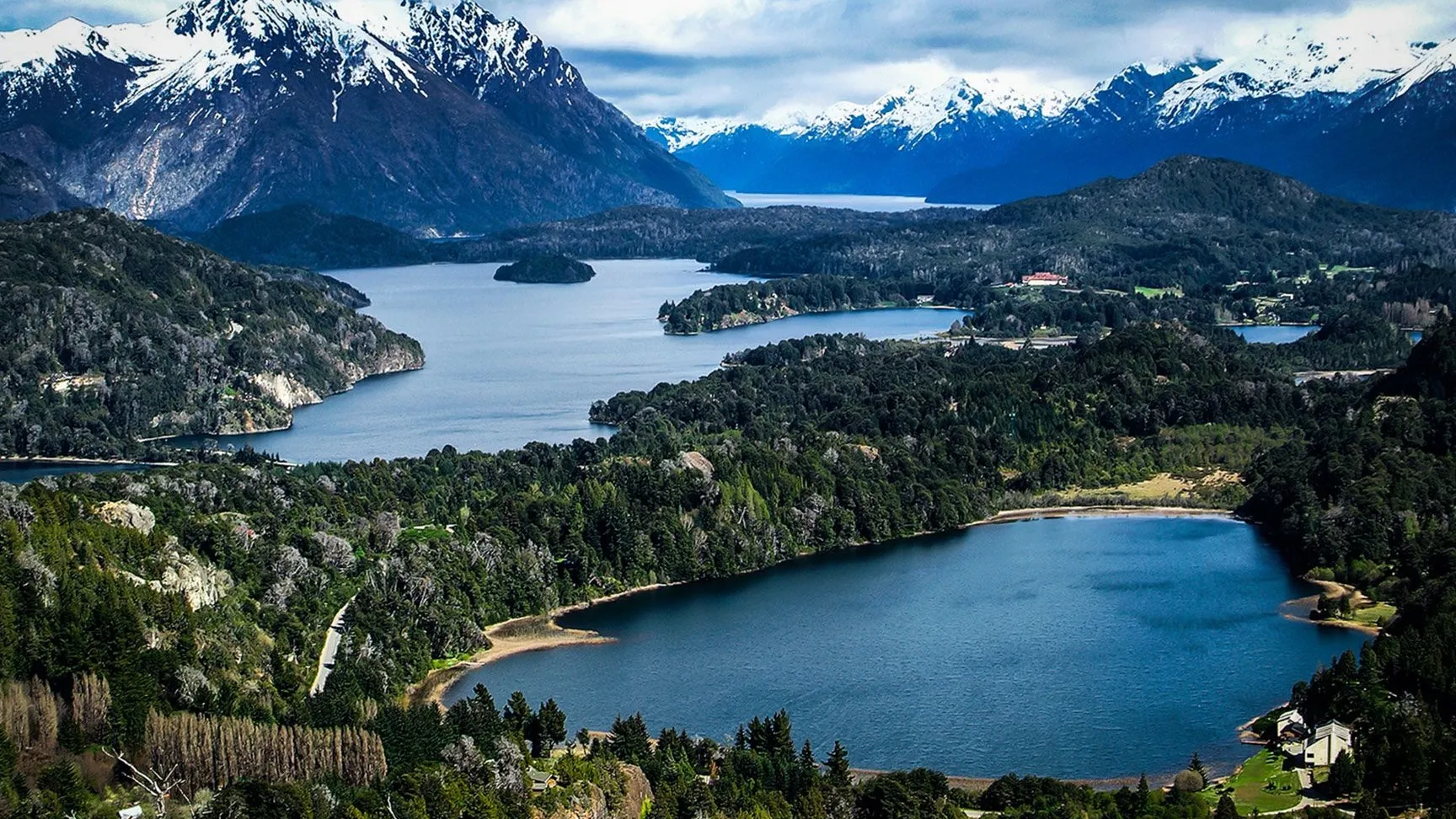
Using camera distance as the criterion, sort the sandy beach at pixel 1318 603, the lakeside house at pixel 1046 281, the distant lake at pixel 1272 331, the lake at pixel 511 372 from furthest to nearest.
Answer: the lakeside house at pixel 1046 281 → the distant lake at pixel 1272 331 → the lake at pixel 511 372 → the sandy beach at pixel 1318 603

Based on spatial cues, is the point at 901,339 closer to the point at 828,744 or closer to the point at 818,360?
the point at 818,360

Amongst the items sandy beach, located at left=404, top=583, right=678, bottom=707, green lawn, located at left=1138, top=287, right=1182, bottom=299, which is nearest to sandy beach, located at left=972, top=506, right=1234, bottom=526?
sandy beach, located at left=404, top=583, right=678, bottom=707

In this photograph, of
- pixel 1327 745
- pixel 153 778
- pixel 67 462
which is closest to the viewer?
pixel 153 778

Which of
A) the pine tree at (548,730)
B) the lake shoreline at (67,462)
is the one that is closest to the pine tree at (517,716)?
the pine tree at (548,730)

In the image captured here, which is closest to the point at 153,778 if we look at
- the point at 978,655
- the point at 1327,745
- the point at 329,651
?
the point at 329,651

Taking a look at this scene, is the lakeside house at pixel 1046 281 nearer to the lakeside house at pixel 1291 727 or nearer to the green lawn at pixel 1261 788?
the lakeside house at pixel 1291 727

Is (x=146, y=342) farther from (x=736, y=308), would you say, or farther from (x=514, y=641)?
(x=736, y=308)

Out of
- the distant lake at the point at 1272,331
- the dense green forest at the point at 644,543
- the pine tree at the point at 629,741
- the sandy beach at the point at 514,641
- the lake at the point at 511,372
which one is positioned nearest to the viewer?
the dense green forest at the point at 644,543

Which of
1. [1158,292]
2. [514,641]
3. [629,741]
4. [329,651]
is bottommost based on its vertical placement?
[514,641]
